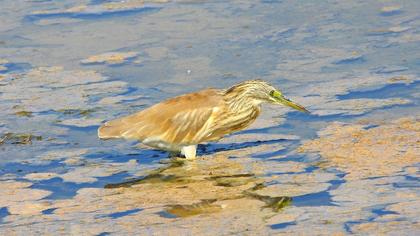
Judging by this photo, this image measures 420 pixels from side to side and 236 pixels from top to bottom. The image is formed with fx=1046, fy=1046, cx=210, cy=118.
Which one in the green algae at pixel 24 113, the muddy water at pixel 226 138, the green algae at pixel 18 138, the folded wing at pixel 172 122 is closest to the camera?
the muddy water at pixel 226 138

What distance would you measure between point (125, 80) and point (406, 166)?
376 centimetres

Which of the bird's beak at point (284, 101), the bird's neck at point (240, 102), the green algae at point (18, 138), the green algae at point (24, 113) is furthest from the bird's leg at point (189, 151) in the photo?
the green algae at point (24, 113)

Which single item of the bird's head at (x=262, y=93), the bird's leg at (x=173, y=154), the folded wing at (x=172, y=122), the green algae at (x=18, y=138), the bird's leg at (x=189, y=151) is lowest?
the bird's leg at (x=173, y=154)

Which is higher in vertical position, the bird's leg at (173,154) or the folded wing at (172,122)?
A: the folded wing at (172,122)

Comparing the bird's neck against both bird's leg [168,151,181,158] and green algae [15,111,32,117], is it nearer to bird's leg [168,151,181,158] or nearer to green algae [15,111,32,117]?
bird's leg [168,151,181,158]

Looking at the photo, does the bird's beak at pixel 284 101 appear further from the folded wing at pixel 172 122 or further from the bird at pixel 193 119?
the folded wing at pixel 172 122

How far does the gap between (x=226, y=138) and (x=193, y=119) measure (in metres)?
0.58

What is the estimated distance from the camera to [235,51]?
11.3 meters

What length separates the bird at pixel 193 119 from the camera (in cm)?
856

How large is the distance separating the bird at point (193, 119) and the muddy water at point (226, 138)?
0.60 ft

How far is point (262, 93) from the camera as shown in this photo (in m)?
8.89

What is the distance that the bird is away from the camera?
8562 millimetres

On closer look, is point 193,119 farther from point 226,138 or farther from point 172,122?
point 226,138

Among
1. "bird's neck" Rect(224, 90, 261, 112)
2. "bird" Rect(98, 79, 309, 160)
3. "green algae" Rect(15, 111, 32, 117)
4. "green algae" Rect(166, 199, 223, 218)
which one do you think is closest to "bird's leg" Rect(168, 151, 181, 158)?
"bird" Rect(98, 79, 309, 160)
